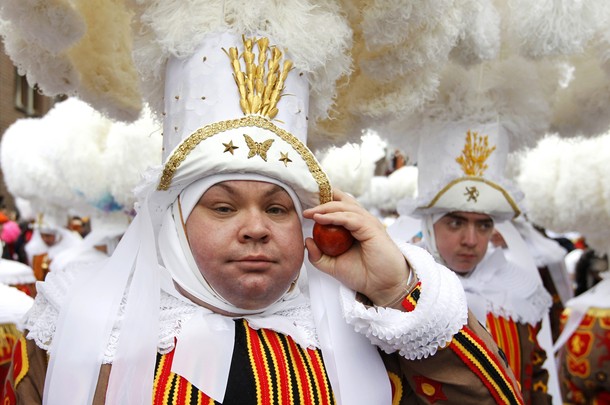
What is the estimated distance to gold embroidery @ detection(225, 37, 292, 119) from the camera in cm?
194

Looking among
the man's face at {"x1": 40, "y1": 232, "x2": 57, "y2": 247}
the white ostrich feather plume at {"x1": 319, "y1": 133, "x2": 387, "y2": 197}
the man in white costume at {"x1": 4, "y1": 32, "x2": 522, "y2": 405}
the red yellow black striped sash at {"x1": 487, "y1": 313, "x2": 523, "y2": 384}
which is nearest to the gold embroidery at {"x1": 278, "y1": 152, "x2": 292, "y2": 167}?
the man in white costume at {"x1": 4, "y1": 32, "x2": 522, "y2": 405}

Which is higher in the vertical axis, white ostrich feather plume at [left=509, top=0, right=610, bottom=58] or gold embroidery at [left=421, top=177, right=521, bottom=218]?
white ostrich feather plume at [left=509, top=0, right=610, bottom=58]

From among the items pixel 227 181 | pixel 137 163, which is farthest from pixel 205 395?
pixel 137 163

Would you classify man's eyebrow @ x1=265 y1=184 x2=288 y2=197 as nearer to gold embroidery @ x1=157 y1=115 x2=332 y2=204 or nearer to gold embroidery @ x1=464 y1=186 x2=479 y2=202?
gold embroidery @ x1=157 y1=115 x2=332 y2=204

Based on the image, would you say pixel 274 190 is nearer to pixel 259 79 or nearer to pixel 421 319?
pixel 259 79

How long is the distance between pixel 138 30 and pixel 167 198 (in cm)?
65

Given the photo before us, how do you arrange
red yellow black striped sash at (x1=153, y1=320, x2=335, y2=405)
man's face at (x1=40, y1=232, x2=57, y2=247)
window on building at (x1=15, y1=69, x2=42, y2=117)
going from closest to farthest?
red yellow black striped sash at (x1=153, y1=320, x2=335, y2=405) → man's face at (x1=40, y1=232, x2=57, y2=247) → window on building at (x1=15, y1=69, x2=42, y2=117)

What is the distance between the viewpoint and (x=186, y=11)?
2.03 metres

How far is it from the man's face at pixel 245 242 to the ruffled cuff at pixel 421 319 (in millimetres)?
219

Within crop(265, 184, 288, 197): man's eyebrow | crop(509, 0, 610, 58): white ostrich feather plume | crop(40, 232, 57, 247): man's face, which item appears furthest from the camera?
crop(40, 232, 57, 247): man's face

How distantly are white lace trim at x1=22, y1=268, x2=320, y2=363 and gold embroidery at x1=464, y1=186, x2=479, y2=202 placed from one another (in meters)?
1.68

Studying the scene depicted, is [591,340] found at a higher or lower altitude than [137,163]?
lower

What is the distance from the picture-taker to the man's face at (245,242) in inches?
71.1

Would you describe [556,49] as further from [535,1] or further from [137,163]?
[137,163]
